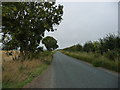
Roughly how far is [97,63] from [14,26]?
993 centimetres

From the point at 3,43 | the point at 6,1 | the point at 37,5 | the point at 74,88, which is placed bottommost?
the point at 74,88

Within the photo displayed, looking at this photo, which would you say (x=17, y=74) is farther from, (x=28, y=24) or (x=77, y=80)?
(x=28, y=24)

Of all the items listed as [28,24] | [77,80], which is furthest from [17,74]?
[28,24]

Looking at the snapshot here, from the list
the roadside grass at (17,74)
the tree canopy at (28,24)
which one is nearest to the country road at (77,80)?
the roadside grass at (17,74)

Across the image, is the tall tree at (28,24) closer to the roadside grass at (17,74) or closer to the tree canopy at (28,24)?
the tree canopy at (28,24)

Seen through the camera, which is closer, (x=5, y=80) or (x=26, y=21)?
(x=5, y=80)

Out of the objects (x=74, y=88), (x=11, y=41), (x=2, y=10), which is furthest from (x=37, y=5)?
(x=74, y=88)

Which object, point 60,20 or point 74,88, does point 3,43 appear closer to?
point 60,20

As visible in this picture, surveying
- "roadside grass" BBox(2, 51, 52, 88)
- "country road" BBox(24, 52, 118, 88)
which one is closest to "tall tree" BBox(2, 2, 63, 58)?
"roadside grass" BBox(2, 51, 52, 88)

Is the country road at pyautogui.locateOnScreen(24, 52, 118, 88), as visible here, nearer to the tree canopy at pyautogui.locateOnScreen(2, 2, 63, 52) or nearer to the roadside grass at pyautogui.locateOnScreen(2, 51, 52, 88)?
the roadside grass at pyautogui.locateOnScreen(2, 51, 52, 88)

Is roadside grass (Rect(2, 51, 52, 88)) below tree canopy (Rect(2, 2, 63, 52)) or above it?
below

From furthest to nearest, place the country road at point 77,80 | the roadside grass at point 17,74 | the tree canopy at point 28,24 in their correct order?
the tree canopy at point 28,24
the roadside grass at point 17,74
the country road at point 77,80

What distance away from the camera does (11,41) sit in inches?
615

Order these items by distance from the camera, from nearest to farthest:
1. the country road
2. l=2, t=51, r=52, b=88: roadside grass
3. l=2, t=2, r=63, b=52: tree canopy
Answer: the country road < l=2, t=51, r=52, b=88: roadside grass < l=2, t=2, r=63, b=52: tree canopy
